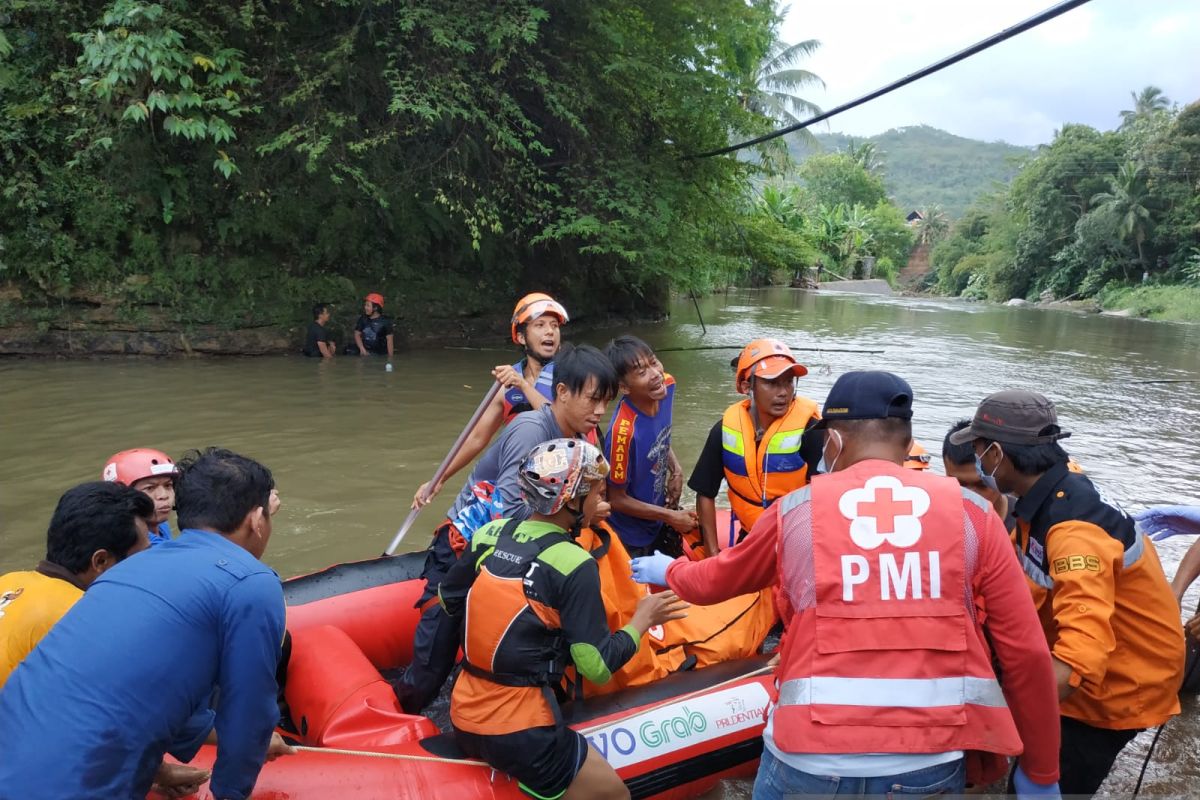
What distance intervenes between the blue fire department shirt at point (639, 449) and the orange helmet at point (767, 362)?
38cm

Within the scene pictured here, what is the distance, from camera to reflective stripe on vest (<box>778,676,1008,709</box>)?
164cm

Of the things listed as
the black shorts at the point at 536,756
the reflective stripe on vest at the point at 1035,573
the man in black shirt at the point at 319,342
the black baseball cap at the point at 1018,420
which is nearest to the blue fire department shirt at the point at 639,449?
the black shorts at the point at 536,756

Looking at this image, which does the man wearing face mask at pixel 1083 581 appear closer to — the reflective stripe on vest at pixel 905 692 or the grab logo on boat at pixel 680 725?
the reflective stripe on vest at pixel 905 692

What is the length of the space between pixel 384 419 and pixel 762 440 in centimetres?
581

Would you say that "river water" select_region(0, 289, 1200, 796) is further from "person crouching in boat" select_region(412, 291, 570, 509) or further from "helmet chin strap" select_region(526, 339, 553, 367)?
"helmet chin strap" select_region(526, 339, 553, 367)

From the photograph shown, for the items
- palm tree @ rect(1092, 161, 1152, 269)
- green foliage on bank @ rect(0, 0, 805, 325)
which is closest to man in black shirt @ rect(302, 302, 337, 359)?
green foliage on bank @ rect(0, 0, 805, 325)

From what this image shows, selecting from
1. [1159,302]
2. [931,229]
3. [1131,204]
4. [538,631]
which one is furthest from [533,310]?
[931,229]

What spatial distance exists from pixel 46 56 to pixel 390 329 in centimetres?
567

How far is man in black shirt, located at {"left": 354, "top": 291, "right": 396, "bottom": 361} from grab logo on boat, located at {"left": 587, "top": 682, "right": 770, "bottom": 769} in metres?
9.84

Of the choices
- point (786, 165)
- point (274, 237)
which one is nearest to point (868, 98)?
point (274, 237)

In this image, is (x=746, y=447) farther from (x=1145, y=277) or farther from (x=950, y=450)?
(x=1145, y=277)

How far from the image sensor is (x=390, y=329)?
39.7 ft

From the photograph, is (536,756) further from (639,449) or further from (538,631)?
(639,449)

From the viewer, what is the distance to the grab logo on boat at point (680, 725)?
2822mm
